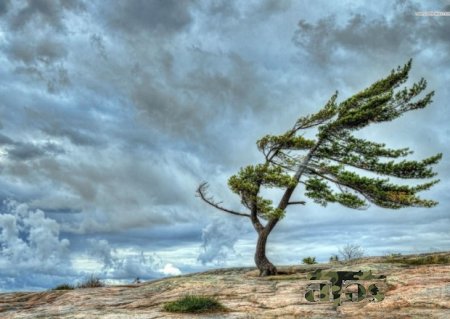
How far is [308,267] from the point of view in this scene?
27.3 meters

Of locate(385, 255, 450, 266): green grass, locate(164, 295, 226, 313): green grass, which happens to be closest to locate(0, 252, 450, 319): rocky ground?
locate(164, 295, 226, 313): green grass

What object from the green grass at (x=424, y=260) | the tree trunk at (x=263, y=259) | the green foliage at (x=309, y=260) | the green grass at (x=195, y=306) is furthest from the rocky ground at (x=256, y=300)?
the green foliage at (x=309, y=260)

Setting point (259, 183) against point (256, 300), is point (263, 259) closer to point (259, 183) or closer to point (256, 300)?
point (259, 183)

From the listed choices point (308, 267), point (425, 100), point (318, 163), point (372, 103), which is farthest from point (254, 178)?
point (425, 100)

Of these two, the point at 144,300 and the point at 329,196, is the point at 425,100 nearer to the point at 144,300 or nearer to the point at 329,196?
the point at 329,196

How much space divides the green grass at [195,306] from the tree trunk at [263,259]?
36.8 feet

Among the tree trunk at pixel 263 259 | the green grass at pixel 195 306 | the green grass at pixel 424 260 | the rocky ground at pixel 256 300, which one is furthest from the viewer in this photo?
the tree trunk at pixel 263 259

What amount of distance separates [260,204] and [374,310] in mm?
13736

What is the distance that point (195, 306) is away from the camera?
1520 cm

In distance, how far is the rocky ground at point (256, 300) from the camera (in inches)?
542

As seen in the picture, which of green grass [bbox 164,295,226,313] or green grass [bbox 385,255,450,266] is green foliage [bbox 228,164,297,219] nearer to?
green grass [bbox 385,255,450,266]

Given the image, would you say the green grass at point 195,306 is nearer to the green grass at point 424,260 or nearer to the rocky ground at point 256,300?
the rocky ground at point 256,300

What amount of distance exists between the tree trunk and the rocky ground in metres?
2.97

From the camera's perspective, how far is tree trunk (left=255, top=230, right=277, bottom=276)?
86.9ft
